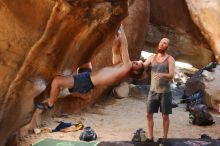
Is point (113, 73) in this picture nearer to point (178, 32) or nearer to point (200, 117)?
point (200, 117)

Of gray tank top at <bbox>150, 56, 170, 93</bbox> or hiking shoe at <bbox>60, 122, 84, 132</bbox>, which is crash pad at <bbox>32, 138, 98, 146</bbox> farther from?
gray tank top at <bbox>150, 56, 170, 93</bbox>

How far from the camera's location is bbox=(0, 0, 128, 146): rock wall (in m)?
5.36

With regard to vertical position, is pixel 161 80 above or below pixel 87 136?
above

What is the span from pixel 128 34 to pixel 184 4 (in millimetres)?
2433

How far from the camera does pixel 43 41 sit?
5516mm

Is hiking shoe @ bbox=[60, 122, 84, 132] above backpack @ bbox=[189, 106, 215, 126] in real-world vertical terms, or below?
below

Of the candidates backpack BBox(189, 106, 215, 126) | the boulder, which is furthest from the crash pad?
the boulder

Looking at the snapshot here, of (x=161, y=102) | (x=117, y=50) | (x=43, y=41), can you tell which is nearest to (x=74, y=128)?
(x=161, y=102)

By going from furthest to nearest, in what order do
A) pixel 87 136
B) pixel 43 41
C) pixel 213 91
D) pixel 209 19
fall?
pixel 209 19, pixel 213 91, pixel 87 136, pixel 43 41

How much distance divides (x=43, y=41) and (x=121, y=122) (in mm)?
5245

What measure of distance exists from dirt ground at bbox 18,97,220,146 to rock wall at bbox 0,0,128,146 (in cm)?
232

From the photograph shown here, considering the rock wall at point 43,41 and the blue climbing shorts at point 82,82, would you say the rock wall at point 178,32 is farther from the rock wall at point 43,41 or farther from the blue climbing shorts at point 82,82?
the rock wall at point 43,41

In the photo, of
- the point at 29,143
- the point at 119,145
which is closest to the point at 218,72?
the point at 119,145

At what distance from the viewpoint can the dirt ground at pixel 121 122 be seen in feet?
28.5
